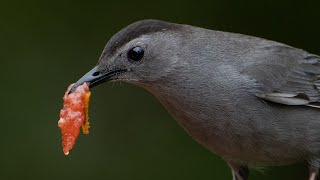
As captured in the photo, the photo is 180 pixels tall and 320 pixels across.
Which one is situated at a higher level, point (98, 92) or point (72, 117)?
point (72, 117)

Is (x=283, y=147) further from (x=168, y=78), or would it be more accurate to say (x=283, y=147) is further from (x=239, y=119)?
(x=168, y=78)

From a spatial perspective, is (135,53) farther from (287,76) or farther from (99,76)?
(287,76)

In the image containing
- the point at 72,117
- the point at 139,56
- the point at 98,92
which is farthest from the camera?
the point at 98,92

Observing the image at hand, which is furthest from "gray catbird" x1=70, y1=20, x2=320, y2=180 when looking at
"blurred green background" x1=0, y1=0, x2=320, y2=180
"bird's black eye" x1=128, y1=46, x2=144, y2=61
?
"blurred green background" x1=0, y1=0, x2=320, y2=180

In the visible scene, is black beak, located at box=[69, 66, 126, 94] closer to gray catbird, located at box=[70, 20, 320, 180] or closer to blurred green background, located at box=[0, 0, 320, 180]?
gray catbird, located at box=[70, 20, 320, 180]

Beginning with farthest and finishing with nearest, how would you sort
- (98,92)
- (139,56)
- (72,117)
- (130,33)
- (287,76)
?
(98,92), (287,76), (139,56), (130,33), (72,117)

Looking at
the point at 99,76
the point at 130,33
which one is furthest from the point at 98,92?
the point at 130,33

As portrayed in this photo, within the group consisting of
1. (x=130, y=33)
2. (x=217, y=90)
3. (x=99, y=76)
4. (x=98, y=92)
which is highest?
(x=130, y=33)
